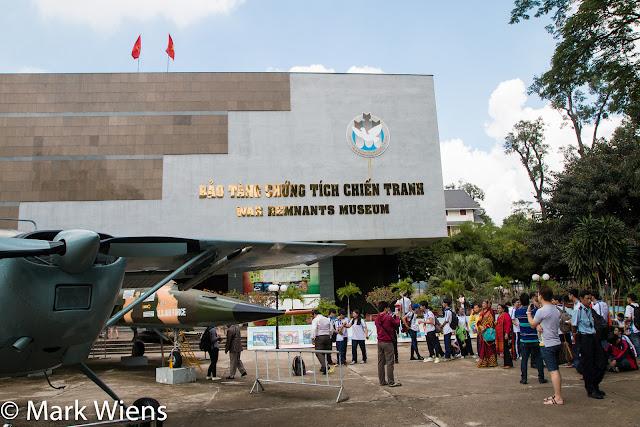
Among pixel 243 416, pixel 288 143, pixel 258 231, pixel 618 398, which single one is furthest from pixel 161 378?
pixel 288 143

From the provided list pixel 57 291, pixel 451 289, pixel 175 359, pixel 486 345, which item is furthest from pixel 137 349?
pixel 451 289

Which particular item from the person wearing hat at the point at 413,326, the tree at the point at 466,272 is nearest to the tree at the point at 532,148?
the tree at the point at 466,272

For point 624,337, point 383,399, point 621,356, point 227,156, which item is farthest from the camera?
point 227,156

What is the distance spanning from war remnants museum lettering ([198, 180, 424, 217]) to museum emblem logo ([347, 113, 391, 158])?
2.46 metres

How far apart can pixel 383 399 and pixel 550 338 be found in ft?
10.3

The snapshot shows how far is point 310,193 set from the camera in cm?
3073

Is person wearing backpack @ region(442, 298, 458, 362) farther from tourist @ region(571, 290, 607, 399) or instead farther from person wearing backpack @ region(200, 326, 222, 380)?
person wearing backpack @ region(200, 326, 222, 380)

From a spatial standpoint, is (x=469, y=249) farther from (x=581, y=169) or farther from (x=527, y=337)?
(x=527, y=337)

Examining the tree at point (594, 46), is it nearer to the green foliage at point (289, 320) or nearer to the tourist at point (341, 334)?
the tourist at point (341, 334)

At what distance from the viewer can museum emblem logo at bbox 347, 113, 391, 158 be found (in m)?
31.6

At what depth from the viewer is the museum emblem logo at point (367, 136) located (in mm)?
31562

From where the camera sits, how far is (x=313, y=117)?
103ft

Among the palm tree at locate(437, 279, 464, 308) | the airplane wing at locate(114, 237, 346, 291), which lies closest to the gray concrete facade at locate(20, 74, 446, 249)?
the palm tree at locate(437, 279, 464, 308)

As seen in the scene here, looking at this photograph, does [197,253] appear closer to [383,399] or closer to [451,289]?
[383,399]
